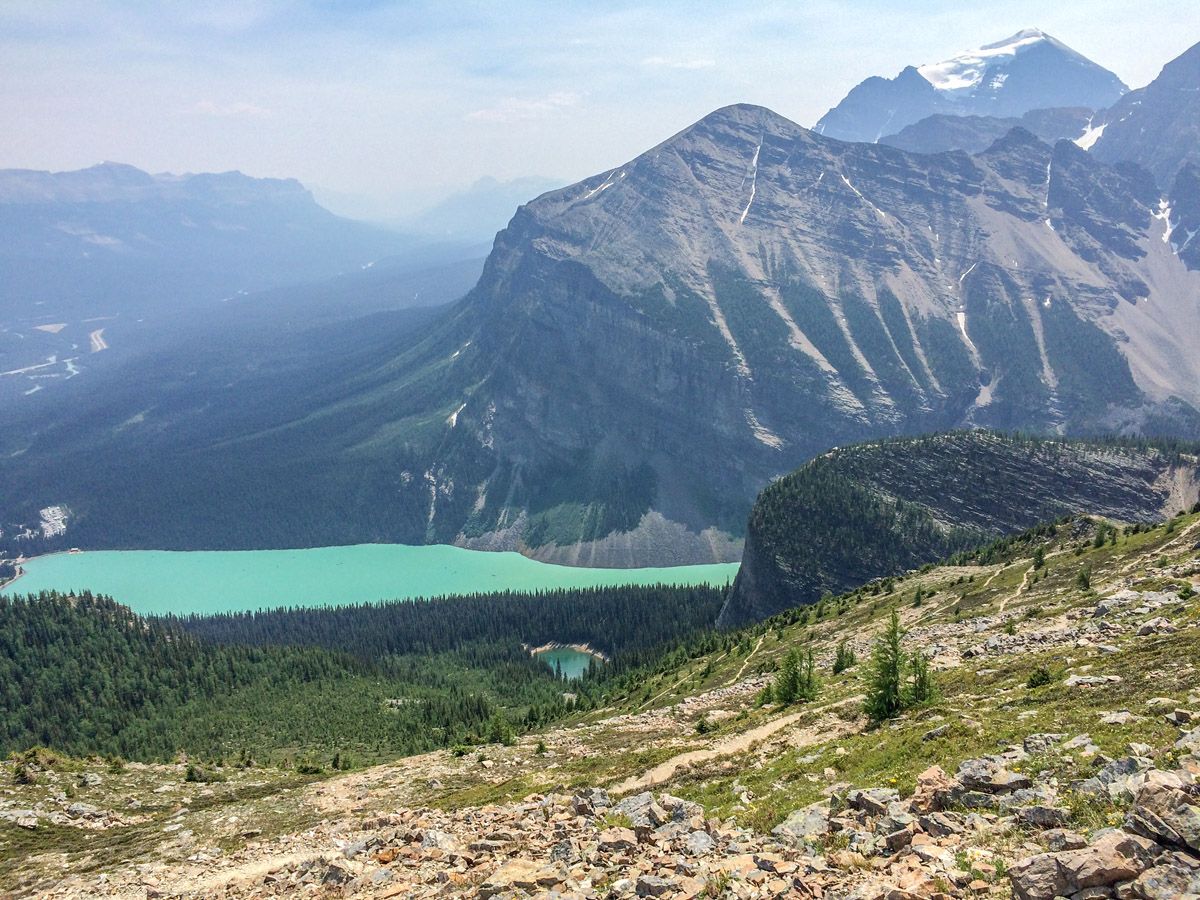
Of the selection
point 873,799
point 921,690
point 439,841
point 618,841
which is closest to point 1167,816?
point 873,799

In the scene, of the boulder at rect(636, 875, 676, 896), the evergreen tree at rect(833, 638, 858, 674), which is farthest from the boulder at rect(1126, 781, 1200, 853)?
the evergreen tree at rect(833, 638, 858, 674)

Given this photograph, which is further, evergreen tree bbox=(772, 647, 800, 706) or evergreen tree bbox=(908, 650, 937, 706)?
evergreen tree bbox=(772, 647, 800, 706)

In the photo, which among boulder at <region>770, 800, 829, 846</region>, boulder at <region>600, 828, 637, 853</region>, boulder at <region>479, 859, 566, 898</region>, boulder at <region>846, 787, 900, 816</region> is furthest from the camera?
boulder at <region>600, 828, 637, 853</region>

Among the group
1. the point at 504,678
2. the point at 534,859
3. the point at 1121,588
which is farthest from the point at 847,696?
the point at 504,678

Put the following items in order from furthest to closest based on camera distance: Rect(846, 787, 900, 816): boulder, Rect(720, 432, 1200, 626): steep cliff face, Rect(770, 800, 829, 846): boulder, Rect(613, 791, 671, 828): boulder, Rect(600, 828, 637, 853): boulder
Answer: Rect(720, 432, 1200, 626): steep cliff face, Rect(613, 791, 671, 828): boulder, Rect(600, 828, 637, 853): boulder, Rect(846, 787, 900, 816): boulder, Rect(770, 800, 829, 846): boulder

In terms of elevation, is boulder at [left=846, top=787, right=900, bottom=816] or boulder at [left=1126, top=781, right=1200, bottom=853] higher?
boulder at [left=1126, top=781, right=1200, bottom=853]

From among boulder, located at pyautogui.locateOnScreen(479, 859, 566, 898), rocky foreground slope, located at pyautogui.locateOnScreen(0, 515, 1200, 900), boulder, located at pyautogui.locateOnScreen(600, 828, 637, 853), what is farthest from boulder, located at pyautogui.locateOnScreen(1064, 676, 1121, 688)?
boulder, located at pyautogui.locateOnScreen(479, 859, 566, 898)

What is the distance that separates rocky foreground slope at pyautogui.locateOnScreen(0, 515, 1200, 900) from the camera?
21.6 meters

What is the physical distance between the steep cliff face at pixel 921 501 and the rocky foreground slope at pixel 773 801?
83.0 meters

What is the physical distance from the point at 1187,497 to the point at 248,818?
183 meters

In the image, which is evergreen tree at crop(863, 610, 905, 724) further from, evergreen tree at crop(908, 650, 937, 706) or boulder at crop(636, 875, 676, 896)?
boulder at crop(636, 875, 676, 896)

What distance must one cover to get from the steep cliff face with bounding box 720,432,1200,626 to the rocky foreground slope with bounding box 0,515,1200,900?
83.0 meters

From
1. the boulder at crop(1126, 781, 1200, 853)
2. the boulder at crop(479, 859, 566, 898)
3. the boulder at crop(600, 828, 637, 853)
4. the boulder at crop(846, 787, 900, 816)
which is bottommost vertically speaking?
the boulder at crop(479, 859, 566, 898)

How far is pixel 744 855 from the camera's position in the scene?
2480 cm
